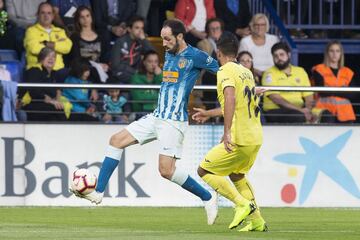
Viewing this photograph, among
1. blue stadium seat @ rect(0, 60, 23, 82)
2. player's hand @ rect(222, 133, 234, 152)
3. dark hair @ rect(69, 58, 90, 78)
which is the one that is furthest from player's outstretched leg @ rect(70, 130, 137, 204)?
blue stadium seat @ rect(0, 60, 23, 82)

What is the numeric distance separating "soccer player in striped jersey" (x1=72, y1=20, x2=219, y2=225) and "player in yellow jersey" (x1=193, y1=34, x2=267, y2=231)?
1.07 meters

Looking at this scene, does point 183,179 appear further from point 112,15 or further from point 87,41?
point 112,15

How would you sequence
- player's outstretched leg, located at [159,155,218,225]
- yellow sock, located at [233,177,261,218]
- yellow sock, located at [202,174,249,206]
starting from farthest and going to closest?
1. player's outstretched leg, located at [159,155,218,225]
2. yellow sock, located at [233,177,261,218]
3. yellow sock, located at [202,174,249,206]

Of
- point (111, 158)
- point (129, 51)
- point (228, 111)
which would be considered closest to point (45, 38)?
point (129, 51)

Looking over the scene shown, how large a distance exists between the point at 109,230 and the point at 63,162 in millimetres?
4838

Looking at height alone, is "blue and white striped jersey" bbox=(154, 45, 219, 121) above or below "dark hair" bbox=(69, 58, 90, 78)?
above

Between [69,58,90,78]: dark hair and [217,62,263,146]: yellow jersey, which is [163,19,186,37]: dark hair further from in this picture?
[69,58,90,78]: dark hair

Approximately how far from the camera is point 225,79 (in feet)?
46.1

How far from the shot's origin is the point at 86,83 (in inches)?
806

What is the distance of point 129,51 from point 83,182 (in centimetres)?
653

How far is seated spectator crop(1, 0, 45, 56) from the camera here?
22.2 m

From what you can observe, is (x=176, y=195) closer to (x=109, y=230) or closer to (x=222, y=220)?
(x=222, y=220)

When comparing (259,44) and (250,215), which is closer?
(250,215)

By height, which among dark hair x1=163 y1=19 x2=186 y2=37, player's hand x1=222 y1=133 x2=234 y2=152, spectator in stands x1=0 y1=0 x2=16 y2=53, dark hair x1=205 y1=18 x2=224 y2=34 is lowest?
player's hand x1=222 y1=133 x2=234 y2=152
